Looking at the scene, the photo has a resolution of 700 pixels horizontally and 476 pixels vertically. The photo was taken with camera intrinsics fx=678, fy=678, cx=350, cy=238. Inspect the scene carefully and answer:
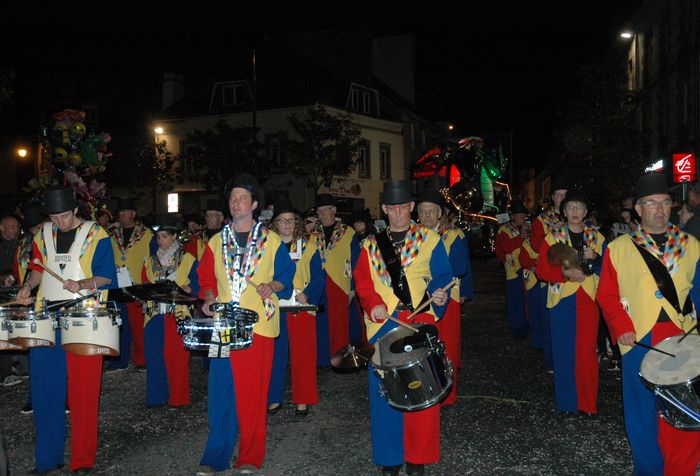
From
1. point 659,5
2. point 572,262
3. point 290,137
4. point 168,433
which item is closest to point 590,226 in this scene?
point 572,262

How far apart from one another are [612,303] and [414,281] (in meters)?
1.44

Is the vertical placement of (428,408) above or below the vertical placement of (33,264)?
below

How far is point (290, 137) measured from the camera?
1420 inches

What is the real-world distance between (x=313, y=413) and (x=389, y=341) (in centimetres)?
260

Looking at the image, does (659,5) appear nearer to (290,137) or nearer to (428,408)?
(290,137)

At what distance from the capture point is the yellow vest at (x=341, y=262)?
9531mm

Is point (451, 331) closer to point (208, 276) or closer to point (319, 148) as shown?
point (208, 276)

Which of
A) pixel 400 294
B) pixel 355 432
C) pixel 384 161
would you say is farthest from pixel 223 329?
pixel 384 161

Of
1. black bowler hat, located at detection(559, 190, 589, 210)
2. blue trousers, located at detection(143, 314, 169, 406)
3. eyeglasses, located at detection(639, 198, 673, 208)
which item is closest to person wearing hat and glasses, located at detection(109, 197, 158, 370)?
blue trousers, located at detection(143, 314, 169, 406)

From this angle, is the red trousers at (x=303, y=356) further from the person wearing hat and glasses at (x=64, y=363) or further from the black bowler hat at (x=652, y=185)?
the black bowler hat at (x=652, y=185)

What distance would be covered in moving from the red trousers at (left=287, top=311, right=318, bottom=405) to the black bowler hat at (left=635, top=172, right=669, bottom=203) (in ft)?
12.0

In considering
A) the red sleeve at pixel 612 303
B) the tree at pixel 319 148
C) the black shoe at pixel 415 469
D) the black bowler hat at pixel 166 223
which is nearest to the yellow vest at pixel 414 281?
the black shoe at pixel 415 469

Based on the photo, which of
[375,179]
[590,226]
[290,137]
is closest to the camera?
[590,226]

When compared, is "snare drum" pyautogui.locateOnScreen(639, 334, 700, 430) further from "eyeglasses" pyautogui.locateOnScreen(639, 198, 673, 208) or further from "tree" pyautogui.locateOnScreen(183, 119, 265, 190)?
"tree" pyautogui.locateOnScreen(183, 119, 265, 190)
